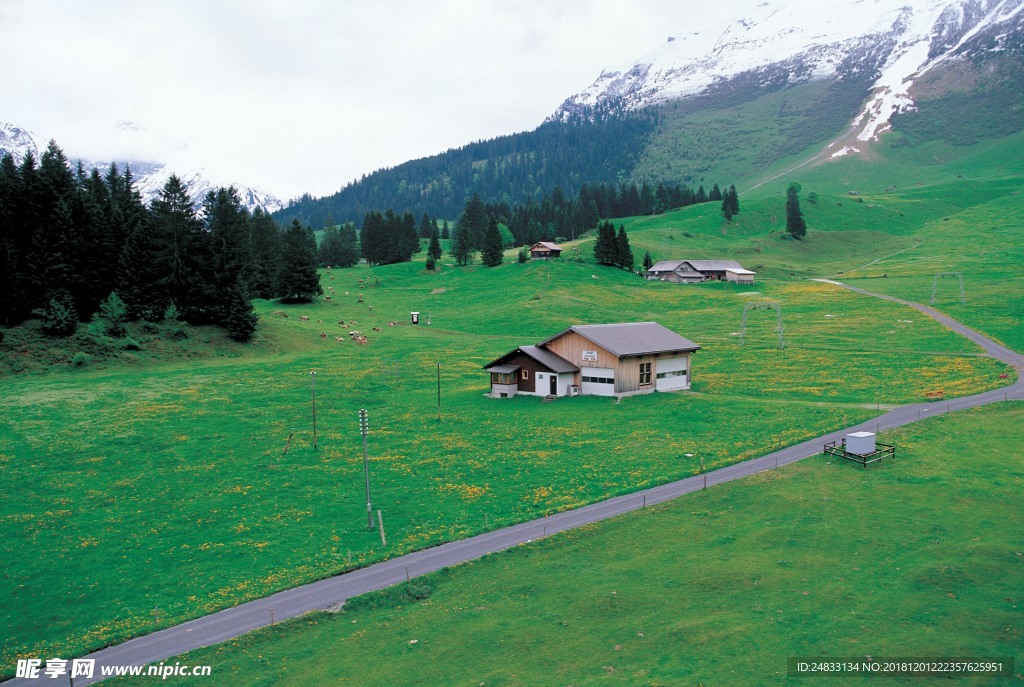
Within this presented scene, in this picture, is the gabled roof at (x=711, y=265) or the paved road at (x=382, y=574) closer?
the paved road at (x=382, y=574)

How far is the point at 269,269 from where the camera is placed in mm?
122188

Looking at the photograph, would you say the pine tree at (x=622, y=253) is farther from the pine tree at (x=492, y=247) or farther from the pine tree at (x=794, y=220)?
the pine tree at (x=794, y=220)

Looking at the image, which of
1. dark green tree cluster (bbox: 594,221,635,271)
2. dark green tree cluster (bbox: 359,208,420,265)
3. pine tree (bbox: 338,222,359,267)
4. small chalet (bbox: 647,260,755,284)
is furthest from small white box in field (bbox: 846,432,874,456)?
pine tree (bbox: 338,222,359,267)

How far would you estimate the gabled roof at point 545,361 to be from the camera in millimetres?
65125

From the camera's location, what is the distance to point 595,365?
64.6m

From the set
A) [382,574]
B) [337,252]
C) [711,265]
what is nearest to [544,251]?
[711,265]

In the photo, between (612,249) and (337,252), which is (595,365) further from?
(337,252)

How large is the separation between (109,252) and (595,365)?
201 ft

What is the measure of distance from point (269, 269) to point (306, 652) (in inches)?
4281

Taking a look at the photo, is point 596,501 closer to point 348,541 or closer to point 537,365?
point 348,541

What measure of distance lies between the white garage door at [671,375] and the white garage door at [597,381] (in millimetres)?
5266

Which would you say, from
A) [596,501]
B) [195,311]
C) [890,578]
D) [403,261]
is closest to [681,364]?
[596,501]

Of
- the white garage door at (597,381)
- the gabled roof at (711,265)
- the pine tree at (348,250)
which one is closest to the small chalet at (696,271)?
the gabled roof at (711,265)

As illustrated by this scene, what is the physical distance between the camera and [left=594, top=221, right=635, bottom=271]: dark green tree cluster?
148125 mm
